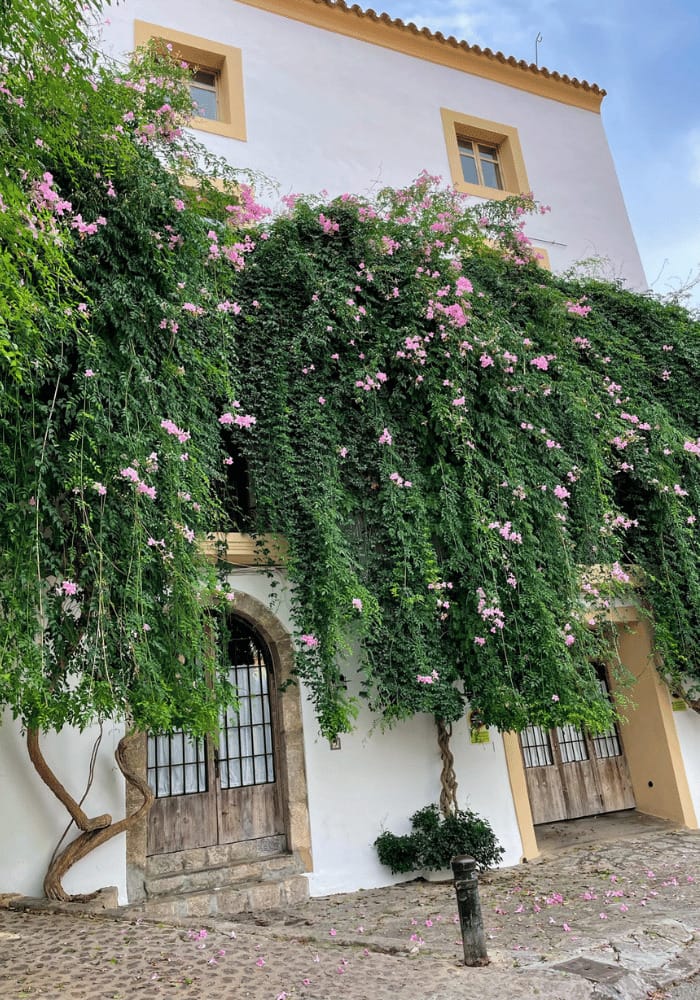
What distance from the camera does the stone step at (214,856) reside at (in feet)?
21.3

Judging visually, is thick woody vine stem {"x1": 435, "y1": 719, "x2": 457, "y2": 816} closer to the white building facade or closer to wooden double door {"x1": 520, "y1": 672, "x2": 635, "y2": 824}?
the white building facade

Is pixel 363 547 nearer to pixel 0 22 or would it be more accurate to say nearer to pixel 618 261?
pixel 0 22

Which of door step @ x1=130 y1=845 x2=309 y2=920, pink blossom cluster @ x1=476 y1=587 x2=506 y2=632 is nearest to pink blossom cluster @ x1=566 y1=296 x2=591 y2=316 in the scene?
pink blossom cluster @ x1=476 y1=587 x2=506 y2=632

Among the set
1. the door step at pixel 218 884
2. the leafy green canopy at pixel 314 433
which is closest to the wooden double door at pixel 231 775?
the door step at pixel 218 884

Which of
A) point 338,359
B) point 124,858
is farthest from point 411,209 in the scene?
point 124,858

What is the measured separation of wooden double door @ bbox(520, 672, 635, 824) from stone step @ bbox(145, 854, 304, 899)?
161 inches

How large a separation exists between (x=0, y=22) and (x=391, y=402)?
16.1 feet

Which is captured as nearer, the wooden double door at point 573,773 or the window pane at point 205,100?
the wooden double door at point 573,773

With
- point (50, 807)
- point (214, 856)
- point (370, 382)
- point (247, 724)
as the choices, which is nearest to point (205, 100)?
point (370, 382)

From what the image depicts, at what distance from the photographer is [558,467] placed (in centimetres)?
827

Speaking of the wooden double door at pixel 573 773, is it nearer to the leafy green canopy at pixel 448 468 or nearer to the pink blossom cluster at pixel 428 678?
the leafy green canopy at pixel 448 468

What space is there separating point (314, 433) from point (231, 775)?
374 cm

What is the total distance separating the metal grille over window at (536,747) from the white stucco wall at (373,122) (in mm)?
7625

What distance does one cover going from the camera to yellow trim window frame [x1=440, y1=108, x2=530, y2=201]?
11.4 metres
